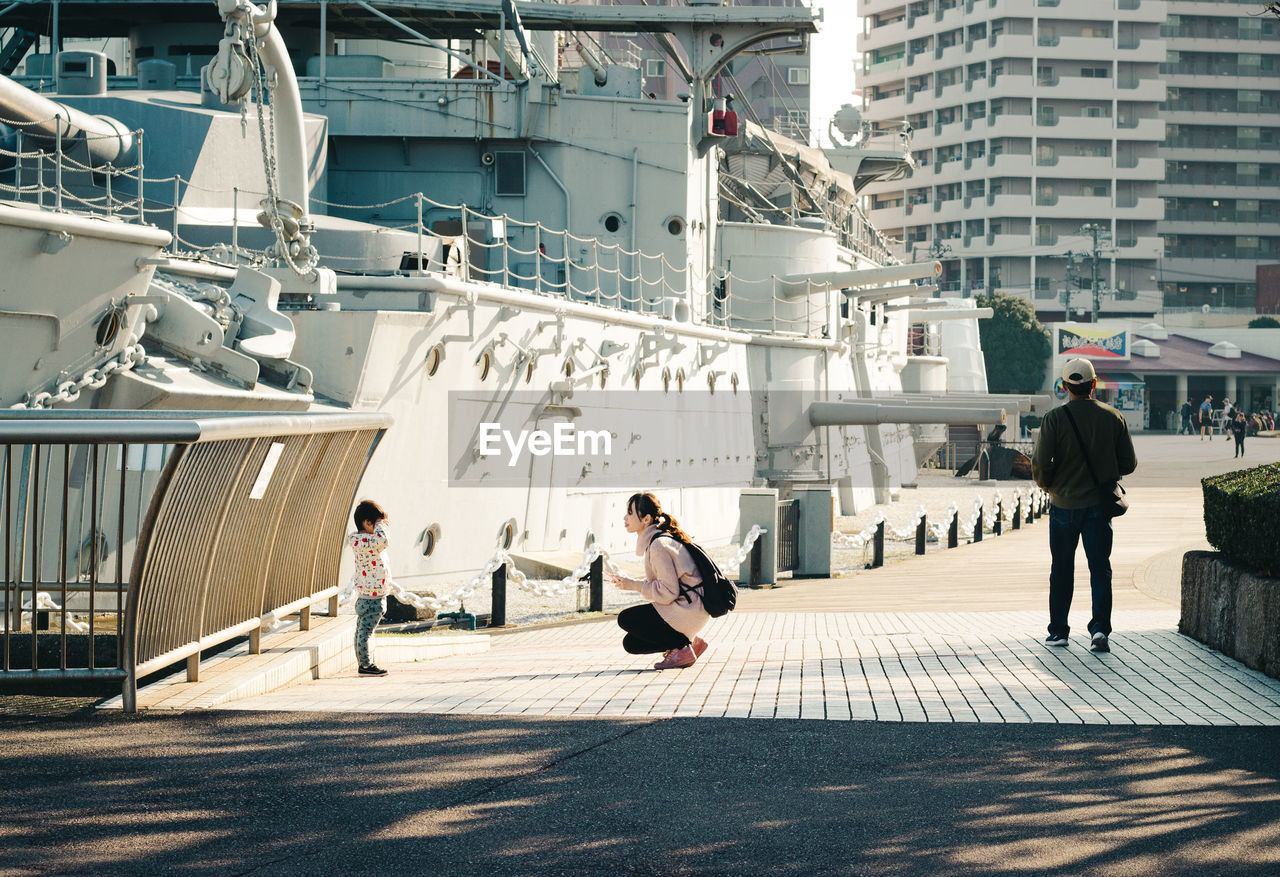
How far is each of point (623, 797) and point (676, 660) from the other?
9.33ft

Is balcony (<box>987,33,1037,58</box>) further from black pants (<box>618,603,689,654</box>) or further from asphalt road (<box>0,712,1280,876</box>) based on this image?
asphalt road (<box>0,712,1280,876</box>)

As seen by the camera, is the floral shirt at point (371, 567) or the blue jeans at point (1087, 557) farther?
the blue jeans at point (1087, 557)

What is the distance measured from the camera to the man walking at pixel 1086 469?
7738 millimetres

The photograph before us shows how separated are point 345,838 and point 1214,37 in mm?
101614

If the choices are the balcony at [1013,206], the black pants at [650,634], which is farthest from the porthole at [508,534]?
the balcony at [1013,206]

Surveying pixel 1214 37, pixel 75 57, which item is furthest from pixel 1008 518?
pixel 1214 37

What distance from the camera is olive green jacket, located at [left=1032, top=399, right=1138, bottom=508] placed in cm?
773

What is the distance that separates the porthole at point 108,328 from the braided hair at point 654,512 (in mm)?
6403

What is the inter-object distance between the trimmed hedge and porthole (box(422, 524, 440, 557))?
840 cm

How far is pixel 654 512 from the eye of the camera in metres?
7.56

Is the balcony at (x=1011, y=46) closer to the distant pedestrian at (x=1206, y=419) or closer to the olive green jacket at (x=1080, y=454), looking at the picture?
the distant pedestrian at (x=1206, y=419)

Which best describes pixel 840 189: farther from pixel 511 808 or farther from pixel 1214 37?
pixel 1214 37

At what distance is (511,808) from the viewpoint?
457cm

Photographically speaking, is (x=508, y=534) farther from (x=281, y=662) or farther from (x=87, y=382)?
(x=281, y=662)
